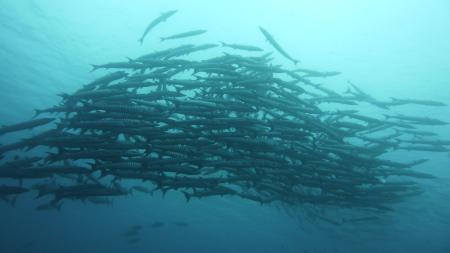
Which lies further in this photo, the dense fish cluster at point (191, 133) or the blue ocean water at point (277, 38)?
the blue ocean water at point (277, 38)

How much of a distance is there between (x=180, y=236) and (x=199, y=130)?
65036 millimetres

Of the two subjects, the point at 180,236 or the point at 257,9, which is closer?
the point at 257,9

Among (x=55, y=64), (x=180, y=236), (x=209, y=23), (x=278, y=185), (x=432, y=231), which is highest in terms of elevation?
(x=209, y=23)

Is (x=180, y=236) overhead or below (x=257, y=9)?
below

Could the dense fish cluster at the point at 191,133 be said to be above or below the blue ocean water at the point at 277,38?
below

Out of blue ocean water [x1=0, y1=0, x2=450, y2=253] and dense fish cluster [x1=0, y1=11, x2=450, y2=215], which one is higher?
blue ocean water [x1=0, y1=0, x2=450, y2=253]

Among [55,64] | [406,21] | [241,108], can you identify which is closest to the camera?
[241,108]

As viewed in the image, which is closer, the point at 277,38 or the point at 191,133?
the point at 191,133

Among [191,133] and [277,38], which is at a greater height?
[277,38]

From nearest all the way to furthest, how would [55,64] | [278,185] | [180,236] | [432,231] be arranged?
[278,185] < [55,64] < [432,231] < [180,236]

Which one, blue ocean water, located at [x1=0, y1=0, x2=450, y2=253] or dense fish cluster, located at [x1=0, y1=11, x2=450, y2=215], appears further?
blue ocean water, located at [x1=0, y1=0, x2=450, y2=253]

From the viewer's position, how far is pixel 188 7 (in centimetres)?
1658

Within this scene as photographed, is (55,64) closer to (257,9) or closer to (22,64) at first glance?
(22,64)

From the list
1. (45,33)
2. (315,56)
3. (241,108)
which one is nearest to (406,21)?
(315,56)
